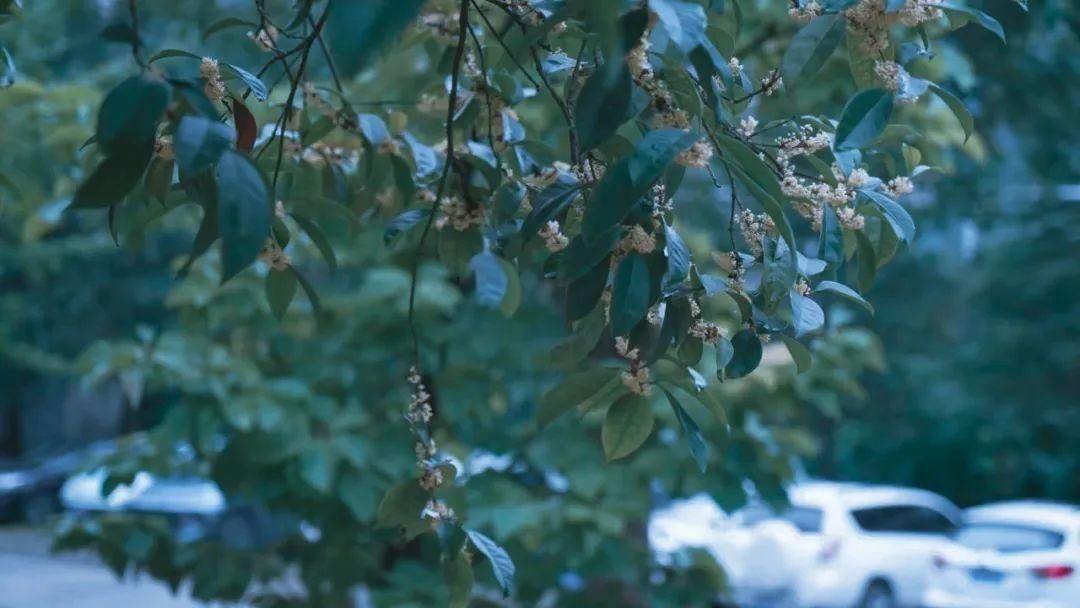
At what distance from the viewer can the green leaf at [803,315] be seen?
7.30 feet

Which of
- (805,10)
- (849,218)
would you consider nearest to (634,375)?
(849,218)

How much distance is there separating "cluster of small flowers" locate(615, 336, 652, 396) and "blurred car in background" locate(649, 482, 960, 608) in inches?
328

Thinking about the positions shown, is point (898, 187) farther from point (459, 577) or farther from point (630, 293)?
point (459, 577)

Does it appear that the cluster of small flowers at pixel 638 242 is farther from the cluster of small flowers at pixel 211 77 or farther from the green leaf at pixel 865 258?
the cluster of small flowers at pixel 211 77

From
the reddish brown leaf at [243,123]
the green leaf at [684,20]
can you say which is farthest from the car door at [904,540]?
the green leaf at [684,20]

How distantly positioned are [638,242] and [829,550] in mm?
10605

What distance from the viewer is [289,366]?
552cm

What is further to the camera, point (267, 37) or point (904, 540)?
point (904, 540)

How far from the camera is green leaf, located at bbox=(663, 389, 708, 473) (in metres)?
2.41

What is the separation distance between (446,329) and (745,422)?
4.14 ft

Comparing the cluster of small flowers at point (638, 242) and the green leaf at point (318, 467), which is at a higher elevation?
the cluster of small flowers at point (638, 242)

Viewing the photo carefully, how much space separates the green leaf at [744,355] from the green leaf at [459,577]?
0.73 m

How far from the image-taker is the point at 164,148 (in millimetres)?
2436

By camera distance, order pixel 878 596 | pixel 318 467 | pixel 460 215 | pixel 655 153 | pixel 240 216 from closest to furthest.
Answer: pixel 240 216
pixel 655 153
pixel 460 215
pixel 318 467
pixel 878 596
